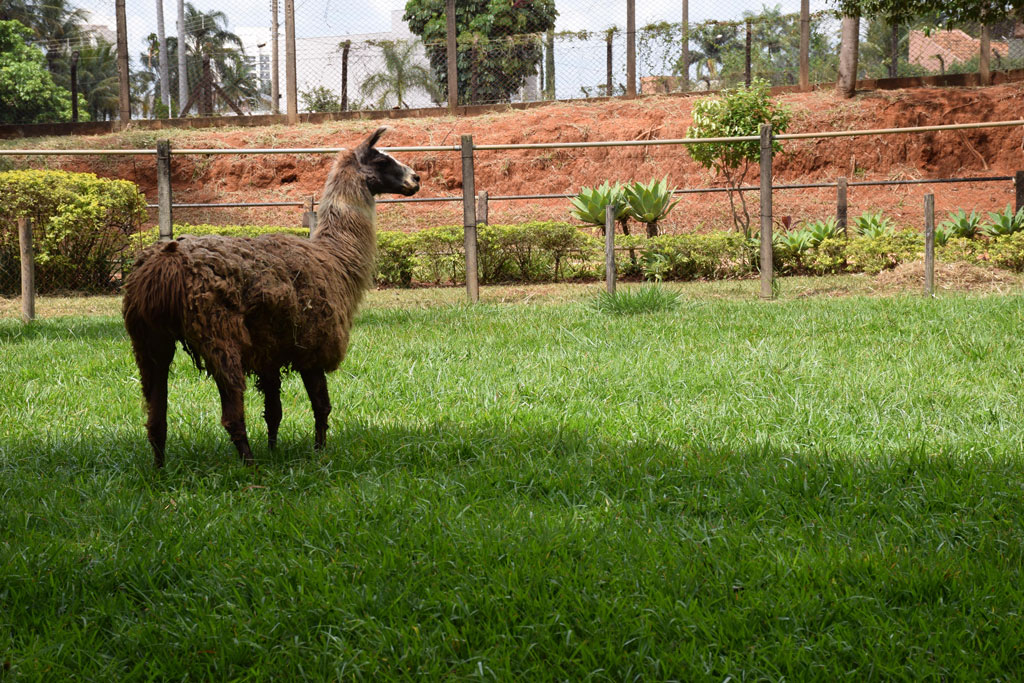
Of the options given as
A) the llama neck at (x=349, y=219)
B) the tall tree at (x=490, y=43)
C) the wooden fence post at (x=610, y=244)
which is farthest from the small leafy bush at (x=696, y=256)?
the tall tree at (x=490, y=43)

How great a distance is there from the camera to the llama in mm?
3400

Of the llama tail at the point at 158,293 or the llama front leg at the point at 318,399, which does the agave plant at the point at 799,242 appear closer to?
the llama front leg at the point at 318,399

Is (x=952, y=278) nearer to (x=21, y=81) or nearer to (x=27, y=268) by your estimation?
(x=27, y=268)

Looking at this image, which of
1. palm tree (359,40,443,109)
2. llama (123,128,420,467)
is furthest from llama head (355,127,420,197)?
palm tree (359,40,443,109)

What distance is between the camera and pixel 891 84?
21562 millimetres

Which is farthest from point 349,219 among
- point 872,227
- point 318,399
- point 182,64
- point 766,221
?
point 182,64

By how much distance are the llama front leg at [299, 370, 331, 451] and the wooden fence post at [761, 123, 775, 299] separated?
22.3 feet

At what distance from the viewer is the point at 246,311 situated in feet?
11.7

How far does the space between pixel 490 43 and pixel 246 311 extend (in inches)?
785

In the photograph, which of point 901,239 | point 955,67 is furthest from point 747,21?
point 955,67

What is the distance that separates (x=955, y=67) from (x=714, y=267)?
2329 centimetres

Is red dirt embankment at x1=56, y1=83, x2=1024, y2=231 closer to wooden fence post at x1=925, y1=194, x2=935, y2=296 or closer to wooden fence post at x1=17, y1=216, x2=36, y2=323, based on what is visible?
wooden fence post at x1=925, y1=194, x2=935, y2=296

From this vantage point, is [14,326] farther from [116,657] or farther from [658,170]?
[658,170]

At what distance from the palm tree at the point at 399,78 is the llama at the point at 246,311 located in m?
19.6
